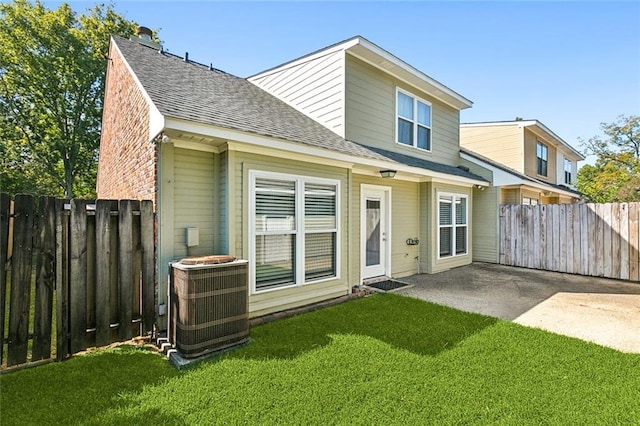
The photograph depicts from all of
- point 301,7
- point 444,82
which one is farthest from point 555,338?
point 301,7

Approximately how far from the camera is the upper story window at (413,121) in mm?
9148

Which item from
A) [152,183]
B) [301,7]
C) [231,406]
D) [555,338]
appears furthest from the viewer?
[301,7]

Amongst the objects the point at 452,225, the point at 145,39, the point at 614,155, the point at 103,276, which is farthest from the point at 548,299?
the point at 614,155

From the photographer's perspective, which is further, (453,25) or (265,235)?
(453,25)

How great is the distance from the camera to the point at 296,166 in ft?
18.7

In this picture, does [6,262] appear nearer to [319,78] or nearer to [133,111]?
[133,111]

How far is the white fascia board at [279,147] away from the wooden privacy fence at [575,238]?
5004 mm

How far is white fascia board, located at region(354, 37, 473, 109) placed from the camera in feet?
25.0

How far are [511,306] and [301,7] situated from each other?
880cm

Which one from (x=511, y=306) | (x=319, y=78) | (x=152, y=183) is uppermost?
(x=319, y=78)

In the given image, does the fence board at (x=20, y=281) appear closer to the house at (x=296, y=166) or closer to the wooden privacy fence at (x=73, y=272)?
the wooden privacy fence at (x=73, y=272)

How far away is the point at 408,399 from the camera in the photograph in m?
2.89

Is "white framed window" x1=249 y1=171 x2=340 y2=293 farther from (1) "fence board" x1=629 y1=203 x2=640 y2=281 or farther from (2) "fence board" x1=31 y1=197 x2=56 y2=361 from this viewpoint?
(1) "fence board" x1=629 y1=203 x2=640 y2=281

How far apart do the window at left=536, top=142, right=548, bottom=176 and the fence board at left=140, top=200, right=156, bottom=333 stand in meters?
17.6
